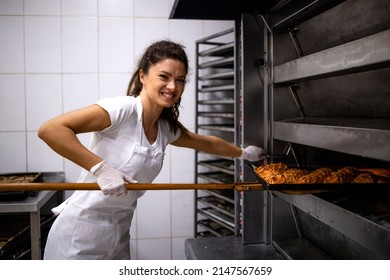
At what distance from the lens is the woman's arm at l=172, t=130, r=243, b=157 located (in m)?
1.92

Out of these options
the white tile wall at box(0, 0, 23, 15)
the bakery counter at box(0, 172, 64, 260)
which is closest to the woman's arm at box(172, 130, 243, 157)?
the bakery counter at box(0, 172, 64, 260)

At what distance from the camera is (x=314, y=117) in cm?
178

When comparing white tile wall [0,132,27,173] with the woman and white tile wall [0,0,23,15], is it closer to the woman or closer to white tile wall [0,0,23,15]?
white tile wall [0,0,23,15]

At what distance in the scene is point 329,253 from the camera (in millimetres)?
1640

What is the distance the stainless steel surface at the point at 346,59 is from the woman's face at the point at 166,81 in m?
0.50

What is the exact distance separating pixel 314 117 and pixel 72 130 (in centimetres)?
115

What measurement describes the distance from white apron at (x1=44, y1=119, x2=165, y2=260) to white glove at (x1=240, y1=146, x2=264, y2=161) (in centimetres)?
47

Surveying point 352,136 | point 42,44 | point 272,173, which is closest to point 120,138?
point 272,173

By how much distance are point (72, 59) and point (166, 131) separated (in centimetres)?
151

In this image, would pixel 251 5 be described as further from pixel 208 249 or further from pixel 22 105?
pixel 22 105

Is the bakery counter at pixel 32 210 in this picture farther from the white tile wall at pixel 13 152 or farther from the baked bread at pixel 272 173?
the baked bread at pixel 272 173

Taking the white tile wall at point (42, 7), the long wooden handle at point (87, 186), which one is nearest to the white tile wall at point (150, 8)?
the white tile wall at point (42, 7)

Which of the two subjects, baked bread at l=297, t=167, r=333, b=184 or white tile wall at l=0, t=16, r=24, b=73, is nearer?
baked bread at l=297, t=167, r=333, b=184

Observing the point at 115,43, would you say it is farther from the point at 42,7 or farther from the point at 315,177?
the point at 315,177
